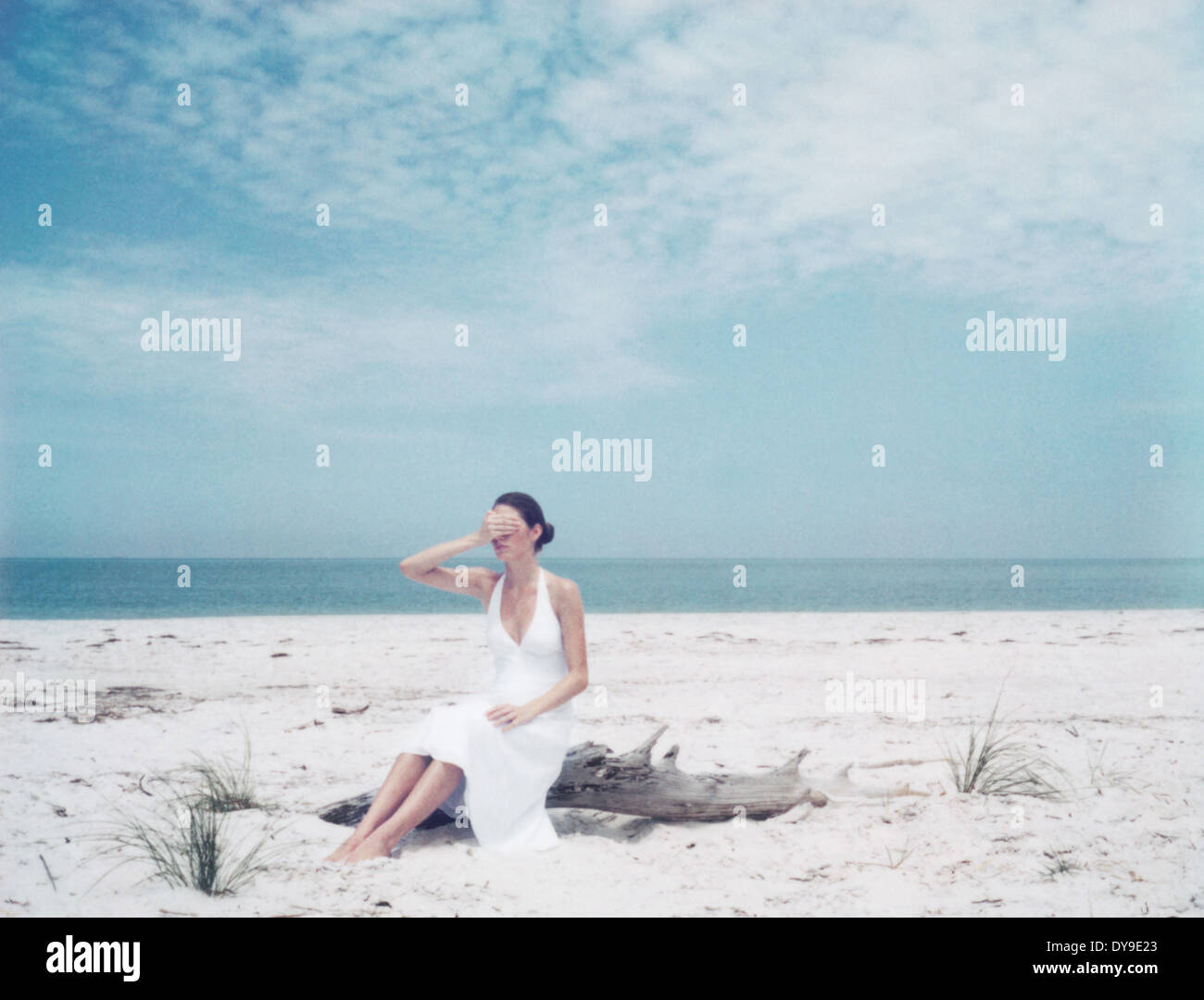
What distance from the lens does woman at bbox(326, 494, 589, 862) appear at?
3182 millimetres

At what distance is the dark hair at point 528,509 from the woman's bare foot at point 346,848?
1296 millimetres

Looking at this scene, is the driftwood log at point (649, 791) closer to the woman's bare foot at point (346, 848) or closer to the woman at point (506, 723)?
the woman at point (506, 723)

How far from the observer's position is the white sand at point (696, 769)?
10.3 feet

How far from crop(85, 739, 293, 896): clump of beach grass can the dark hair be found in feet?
5.15

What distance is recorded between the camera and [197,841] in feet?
10.3

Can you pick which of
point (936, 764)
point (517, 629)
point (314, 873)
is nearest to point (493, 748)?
point (517, 629)

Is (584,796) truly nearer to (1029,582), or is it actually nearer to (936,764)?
(936,764)

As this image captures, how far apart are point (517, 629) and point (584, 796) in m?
0.74

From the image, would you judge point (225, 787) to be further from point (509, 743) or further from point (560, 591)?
point (560, 591)

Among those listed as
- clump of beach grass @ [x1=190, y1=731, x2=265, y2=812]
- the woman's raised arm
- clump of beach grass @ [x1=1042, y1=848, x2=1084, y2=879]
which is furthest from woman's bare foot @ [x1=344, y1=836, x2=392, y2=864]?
clump of beach grass @ [x1=1042, y1=848, x2=1084, y2=879]

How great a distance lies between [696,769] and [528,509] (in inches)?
83.6

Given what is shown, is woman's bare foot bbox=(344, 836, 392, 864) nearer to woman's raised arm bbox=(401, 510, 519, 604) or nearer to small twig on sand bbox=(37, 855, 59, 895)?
woman's raised arm bbox=(401, 510, 519, 604)

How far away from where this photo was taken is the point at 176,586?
93.6ft

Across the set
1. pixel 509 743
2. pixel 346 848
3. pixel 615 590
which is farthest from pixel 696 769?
pixel 615 590
